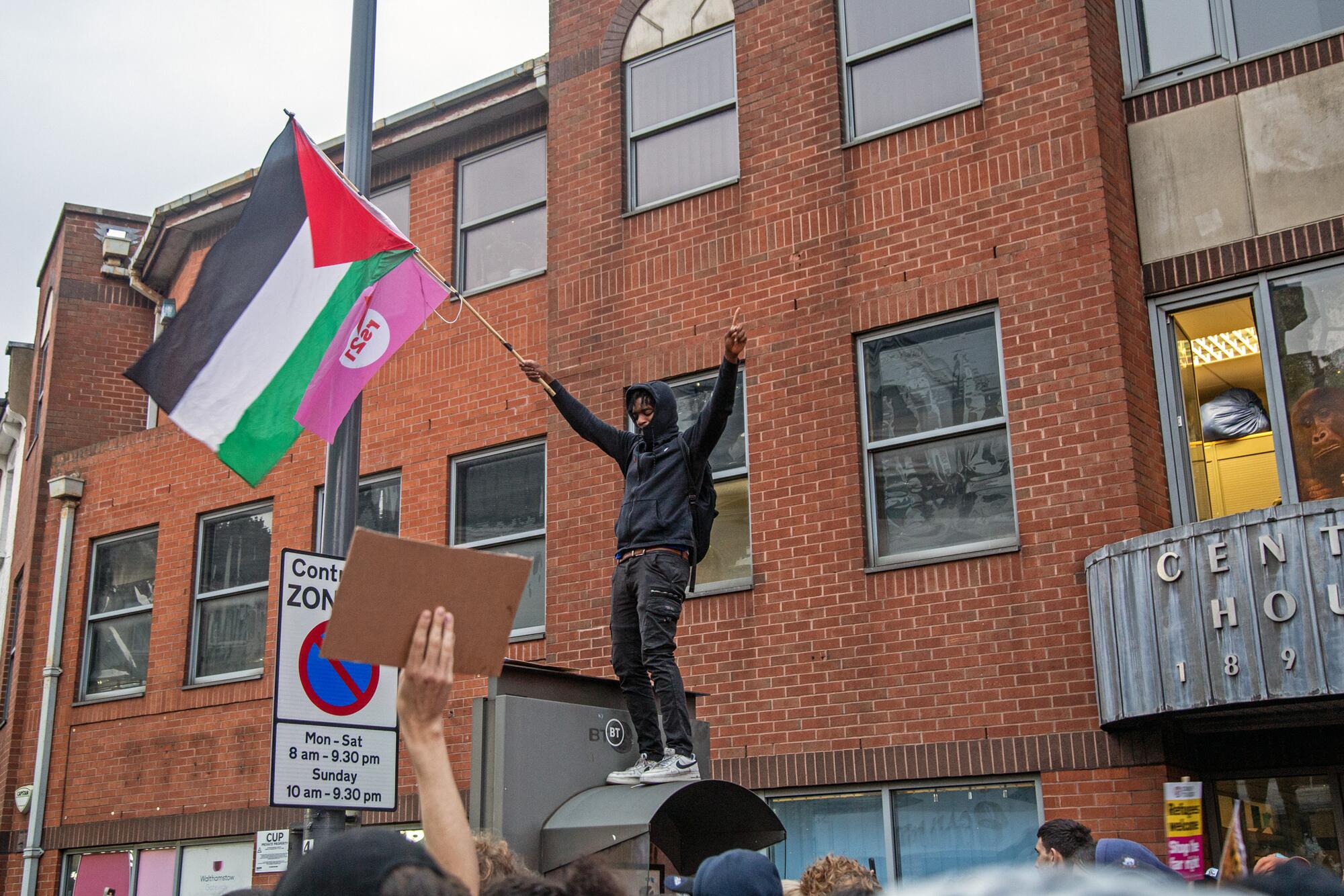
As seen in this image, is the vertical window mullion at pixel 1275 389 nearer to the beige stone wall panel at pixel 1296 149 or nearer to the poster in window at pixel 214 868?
the beige stone wall panel at pixel 1296 149

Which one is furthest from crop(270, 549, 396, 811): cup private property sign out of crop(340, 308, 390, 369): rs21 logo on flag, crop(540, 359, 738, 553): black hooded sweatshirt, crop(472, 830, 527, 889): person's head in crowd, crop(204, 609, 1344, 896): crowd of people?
crop(472, 830, 527, 889): person's head in crowd

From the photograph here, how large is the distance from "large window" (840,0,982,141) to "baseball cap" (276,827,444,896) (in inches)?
398

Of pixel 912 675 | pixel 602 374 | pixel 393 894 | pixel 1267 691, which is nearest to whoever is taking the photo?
pixel 393 894

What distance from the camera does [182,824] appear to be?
14.8m

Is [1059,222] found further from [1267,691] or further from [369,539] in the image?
[369,539]

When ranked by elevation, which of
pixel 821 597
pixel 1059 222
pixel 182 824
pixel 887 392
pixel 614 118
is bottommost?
pixel 182 824

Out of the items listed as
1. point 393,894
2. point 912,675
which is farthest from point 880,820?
point 393,894

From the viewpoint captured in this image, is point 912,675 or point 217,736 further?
→ point 217,736

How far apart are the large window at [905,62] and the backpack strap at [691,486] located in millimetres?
5035

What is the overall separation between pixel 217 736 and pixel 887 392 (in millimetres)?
7942

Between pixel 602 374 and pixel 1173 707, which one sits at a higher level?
pixel 602 374

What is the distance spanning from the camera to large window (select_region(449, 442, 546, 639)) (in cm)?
1311

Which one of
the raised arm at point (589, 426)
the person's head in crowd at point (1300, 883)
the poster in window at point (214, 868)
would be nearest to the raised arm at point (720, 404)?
the raised arm at point (589, 426)

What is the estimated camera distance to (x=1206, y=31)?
1081cm
